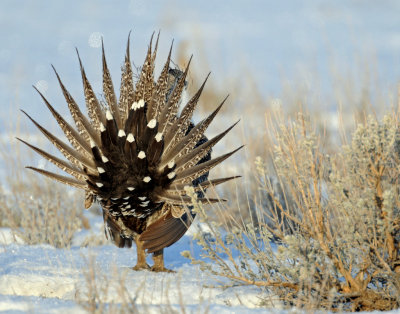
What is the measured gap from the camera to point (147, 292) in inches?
131

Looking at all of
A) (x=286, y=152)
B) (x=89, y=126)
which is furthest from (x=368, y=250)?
(x=89, y=126)

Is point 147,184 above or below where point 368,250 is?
above

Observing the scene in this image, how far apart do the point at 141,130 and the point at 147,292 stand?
1001 mm

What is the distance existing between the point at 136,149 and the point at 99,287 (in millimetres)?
865

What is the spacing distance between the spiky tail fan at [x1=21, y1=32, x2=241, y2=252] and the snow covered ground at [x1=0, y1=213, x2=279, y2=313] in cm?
38

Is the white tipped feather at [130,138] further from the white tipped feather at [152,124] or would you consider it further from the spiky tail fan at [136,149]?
the white tipped feather at [152,124]

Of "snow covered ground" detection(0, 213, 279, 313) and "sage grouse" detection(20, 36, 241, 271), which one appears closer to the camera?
"snow covered ground" detection(0, 213, 279, 313)

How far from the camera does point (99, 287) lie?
326 cm

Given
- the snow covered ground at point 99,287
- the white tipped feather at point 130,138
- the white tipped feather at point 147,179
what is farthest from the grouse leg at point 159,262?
the white tipped feather at point 130,138

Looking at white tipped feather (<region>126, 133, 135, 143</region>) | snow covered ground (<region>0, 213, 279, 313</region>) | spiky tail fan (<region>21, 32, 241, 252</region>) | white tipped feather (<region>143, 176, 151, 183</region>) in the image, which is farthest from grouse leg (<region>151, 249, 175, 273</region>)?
white tipped feather (<region>126, 133, 135, 143</region>)

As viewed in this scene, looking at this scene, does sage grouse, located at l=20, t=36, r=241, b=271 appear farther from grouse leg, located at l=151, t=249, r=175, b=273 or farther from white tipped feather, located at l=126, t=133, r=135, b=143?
grouse leg, located at l=151, t=249, r=175, b=273

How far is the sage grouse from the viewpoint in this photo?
365 cm

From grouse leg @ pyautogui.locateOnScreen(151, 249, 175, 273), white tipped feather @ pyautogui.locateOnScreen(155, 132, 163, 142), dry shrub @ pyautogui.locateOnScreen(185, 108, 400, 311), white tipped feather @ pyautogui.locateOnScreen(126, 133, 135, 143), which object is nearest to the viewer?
dry shrub @ pyautogui.locateOnScreen(185, 108, 400, 311)

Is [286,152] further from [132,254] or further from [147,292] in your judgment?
[132,254]
